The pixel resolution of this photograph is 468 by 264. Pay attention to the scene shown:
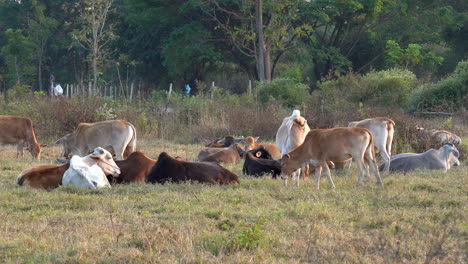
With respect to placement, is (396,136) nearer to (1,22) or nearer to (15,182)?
(15,182)

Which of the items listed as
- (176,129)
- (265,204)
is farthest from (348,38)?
→ (265,204)

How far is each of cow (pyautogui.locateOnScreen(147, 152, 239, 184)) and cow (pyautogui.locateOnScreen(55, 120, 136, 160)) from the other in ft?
12.0

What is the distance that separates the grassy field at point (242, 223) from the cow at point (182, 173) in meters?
0.34

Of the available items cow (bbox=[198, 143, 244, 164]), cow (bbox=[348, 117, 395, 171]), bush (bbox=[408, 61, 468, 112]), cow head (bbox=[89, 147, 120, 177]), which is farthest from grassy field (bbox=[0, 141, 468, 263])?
bush (bbox=[408, 61, 468, 112])

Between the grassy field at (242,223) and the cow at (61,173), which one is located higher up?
the grassy field at (242,223)

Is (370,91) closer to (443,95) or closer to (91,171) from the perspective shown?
(443,95)

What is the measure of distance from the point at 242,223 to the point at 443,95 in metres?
17.6

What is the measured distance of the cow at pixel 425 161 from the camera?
1264cm

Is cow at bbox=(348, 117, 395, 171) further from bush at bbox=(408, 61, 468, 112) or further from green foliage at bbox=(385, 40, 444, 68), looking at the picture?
green foliage at bbox=(385, 40, 444, 68)

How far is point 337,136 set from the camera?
404 inches

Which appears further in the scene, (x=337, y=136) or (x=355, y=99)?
(x=355, y=99)

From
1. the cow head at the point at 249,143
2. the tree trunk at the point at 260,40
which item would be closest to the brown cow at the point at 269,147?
the cow head at the point at 249,143

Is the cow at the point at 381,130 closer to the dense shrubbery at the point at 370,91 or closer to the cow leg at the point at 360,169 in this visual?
the cow leg at the point at 360,169

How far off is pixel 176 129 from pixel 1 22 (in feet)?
125
